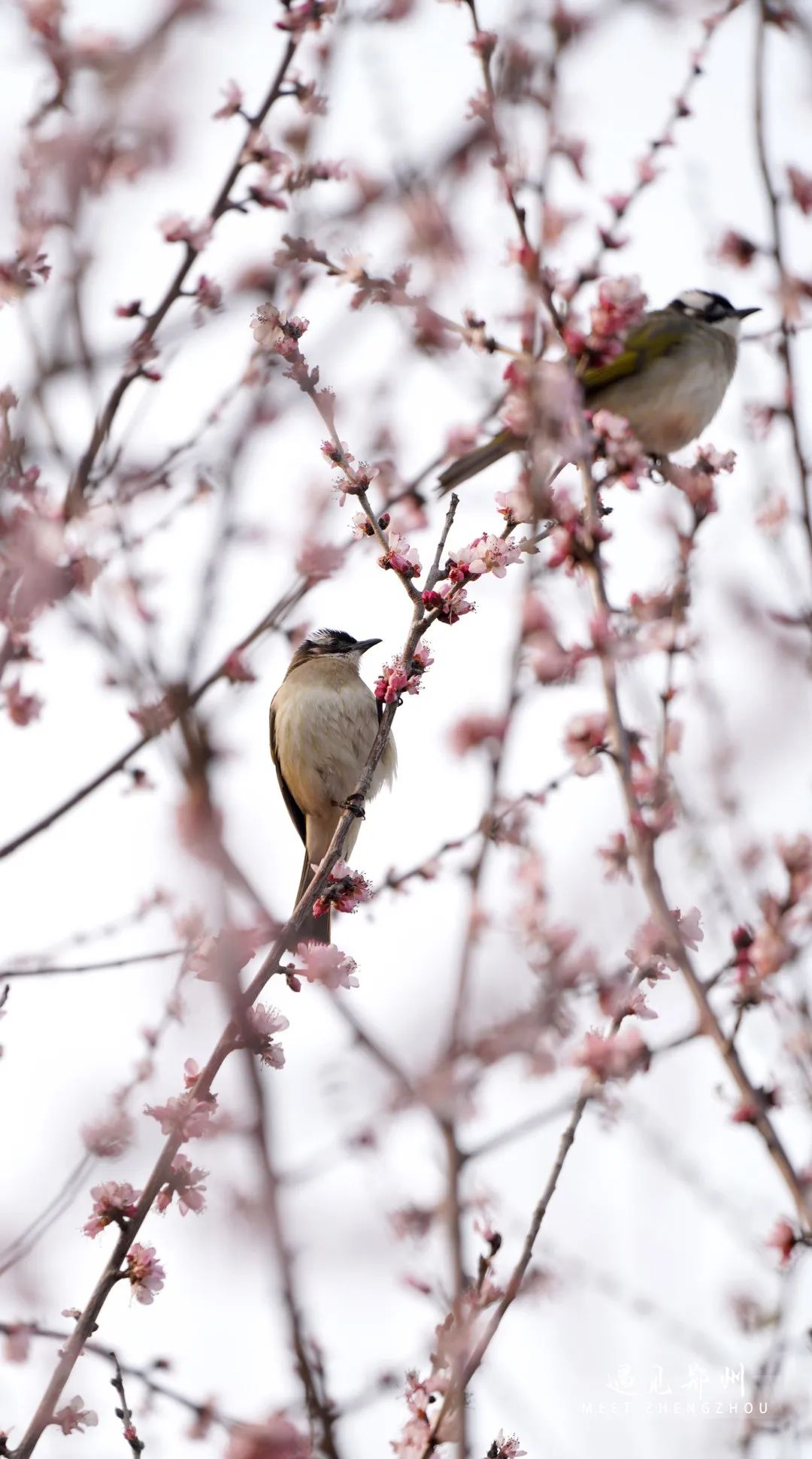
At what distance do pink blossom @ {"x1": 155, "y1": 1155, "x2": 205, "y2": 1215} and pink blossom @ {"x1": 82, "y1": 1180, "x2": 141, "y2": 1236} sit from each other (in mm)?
87

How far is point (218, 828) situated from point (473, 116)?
3.09 m

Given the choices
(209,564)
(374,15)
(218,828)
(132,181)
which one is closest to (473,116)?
(374,15)

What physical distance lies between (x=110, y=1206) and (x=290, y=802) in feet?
14.3

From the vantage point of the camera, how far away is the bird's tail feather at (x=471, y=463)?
19.7 ft

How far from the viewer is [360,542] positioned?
186 inches

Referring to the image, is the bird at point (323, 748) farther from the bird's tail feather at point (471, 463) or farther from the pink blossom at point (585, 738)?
the pink blossom at point (585, 738)

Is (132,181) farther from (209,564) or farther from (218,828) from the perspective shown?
(218,828)

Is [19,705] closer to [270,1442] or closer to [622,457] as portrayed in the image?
[622,457]

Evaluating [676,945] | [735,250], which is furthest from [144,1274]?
[735,250]

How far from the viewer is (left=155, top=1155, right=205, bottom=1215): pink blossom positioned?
331 centimetres

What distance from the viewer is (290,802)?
7.74m

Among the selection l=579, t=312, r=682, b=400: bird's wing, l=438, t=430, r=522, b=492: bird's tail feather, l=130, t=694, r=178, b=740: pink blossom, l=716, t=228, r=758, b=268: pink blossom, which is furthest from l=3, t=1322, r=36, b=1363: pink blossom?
l=579, t=312, r=682, b=400: bird's wing

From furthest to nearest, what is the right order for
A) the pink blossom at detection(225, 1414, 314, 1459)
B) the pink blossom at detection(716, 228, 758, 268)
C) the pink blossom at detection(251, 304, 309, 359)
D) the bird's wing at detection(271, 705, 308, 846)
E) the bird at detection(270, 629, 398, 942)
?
1. the bird's wing at detection(271, 705, 308, 846)
2. the bird at detection(270, 629, 398, 942)
3. the pink blossom at detection(716, 228, 758, 268)
4. the pink blossom at detection(251, 304, 309, 359)
5. the pink blossom at detection(225, 1414, 314, 1459)

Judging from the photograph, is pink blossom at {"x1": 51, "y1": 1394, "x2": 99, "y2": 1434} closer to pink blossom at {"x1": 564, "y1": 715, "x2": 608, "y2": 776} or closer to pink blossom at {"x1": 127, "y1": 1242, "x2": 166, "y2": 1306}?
pink blossom at {"x1": 127, "y1": 1242, "x2": 166, "y2": 1306}
